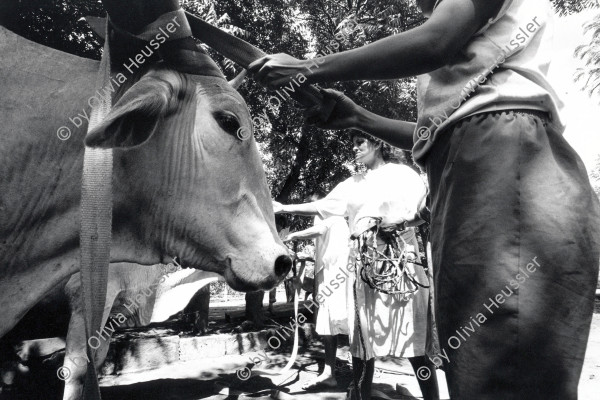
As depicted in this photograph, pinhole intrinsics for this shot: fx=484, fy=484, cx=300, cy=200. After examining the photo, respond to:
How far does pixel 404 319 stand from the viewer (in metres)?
4.39

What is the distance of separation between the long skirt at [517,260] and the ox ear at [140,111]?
97 cm

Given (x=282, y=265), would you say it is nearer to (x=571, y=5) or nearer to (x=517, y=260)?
(x=517, y=260)

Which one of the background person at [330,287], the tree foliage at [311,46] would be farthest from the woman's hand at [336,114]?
the tree foliage at [311,46]

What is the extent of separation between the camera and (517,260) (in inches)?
50.5

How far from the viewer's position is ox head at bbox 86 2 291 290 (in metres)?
1.65

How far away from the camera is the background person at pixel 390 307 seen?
14.1 ft

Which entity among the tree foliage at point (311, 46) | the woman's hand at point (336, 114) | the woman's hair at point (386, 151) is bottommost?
Answer: the woman's hand at point (336, 114)

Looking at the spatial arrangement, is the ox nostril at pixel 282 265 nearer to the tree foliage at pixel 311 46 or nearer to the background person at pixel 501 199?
the background person at pixel 501 199

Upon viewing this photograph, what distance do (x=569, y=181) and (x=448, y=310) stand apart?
1.61 feet

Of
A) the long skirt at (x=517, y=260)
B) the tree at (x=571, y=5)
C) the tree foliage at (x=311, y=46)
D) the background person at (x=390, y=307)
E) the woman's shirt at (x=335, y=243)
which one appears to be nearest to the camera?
the long skirt at (x=517, y=260)

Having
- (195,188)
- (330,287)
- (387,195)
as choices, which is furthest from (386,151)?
(195,188)

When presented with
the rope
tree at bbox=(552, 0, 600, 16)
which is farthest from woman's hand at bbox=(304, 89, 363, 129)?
tree at bbox=(552, 0, 600, 16)

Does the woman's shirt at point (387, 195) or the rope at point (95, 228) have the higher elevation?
the woman's shirt at point (387, 195)

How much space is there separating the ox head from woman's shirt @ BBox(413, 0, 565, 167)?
681 mm
